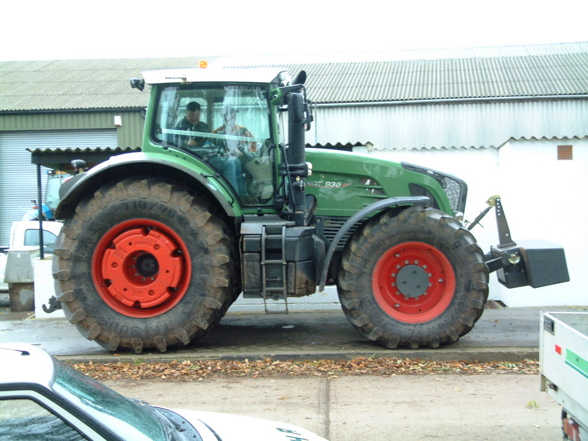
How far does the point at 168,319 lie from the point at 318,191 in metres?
2.14

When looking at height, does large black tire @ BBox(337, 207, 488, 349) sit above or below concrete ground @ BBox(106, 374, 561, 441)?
above

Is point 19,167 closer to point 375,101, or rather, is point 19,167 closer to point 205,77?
point 375,101

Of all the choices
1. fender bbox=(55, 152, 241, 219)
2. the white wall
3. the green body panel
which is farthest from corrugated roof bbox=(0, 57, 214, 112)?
the green body panel

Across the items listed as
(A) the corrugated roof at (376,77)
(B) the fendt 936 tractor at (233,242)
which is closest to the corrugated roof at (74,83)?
(A) the corrugated roof at (376,77)

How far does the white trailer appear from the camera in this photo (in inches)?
136

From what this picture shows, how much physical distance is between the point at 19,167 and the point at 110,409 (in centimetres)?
2173

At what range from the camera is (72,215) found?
7246 mm

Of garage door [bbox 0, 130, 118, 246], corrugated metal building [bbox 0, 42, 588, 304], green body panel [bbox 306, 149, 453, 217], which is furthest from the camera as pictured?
garage door [bbox 0, 130, 118, 246]

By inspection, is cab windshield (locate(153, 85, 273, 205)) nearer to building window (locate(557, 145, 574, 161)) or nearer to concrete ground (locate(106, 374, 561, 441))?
concrete ground (locate(106, 374, 561, 441))

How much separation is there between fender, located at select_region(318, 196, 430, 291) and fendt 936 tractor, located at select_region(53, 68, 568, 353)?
2 centimetres

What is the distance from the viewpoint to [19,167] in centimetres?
2262

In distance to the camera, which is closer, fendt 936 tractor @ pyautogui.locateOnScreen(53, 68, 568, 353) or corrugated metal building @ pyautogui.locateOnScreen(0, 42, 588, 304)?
fendt 936 tractor @ pyautogui.locateOnScreen(53, 68, 568, 353)

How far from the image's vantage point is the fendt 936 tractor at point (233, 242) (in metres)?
6.88

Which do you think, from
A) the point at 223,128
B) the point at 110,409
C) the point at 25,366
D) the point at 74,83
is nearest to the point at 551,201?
the point at 223,128
